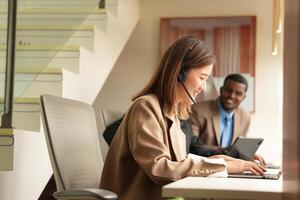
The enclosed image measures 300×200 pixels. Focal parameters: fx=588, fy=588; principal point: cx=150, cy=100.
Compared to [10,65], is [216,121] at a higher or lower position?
lower

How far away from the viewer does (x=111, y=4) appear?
4.79 m

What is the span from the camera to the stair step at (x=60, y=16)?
3338 millimetres

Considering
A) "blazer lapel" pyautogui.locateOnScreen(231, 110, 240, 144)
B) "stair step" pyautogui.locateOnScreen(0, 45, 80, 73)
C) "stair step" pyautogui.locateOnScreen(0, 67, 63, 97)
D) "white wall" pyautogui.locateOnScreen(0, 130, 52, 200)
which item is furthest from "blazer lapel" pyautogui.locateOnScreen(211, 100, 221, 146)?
"white wall" pyautogui.locateOnScreen(0, 130, 52, 200)

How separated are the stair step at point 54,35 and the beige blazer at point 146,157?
0.95 metres

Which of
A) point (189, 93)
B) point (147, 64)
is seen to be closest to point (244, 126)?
point (147, 64)

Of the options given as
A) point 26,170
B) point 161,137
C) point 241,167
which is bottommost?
point 26,170

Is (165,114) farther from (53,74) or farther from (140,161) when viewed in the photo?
(53,74)

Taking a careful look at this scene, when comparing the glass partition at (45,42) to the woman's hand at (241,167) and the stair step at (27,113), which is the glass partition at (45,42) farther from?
the woman's hand at (241,167)

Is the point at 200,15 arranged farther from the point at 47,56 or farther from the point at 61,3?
the point at 47,56

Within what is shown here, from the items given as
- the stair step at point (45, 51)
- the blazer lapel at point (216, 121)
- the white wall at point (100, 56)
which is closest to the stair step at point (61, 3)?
the white wall at point (100, 56)

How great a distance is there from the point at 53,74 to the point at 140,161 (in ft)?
4.60

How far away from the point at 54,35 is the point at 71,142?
156 centimetres


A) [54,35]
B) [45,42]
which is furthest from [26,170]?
[54,35]

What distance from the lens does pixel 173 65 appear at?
2.36 metres
